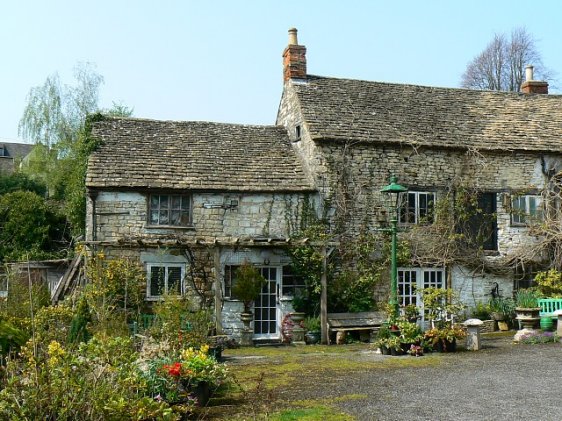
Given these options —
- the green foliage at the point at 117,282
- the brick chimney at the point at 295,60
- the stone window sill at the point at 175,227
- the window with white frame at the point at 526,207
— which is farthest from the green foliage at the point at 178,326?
the window with white frame at the point at 526,207

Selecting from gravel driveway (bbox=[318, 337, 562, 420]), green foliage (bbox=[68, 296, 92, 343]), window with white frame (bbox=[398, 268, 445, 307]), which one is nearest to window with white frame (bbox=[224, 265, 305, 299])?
window with white frame (bbox=[398, 268, 445, 307])

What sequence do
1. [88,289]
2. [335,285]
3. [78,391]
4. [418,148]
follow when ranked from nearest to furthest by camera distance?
[78,391], [88,289], [335,285], [418,148]

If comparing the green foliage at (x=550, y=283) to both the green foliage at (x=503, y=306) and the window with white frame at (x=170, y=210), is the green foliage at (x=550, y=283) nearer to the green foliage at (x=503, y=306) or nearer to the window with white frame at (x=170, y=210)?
the green foliage at (x=503, y=306)

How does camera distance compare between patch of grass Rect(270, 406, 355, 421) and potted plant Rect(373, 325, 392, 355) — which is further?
potted plant Rect(373, 325, 392, 355)

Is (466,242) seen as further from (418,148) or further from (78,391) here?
(78,391)

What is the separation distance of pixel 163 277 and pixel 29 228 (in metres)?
13.8

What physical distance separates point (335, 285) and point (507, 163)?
7.14 m

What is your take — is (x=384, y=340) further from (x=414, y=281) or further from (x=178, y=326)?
(x=414, y=281)

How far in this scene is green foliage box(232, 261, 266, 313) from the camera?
17.0 meters

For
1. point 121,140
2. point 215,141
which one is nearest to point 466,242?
point 215,141

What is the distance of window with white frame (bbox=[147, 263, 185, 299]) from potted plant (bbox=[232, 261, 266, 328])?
162 cm

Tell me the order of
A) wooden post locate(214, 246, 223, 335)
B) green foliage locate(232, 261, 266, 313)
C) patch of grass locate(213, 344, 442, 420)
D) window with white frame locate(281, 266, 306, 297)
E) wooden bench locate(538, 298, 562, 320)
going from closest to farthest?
patch of grass locate(213, 344, 442, 420) → wooden post locate(214, 246, 223, 335) → green foliage locate(232, 261, 266, 313) → wooden bench locate(538, 298, 562, 320) → window with white frame locate(281, 266, 306, 297)

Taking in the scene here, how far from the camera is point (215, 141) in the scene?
20.7m

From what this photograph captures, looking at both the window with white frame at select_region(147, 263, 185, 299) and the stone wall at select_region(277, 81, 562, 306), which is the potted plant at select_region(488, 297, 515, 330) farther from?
the window with white frame at select_region(147, 263, 185, 299)
